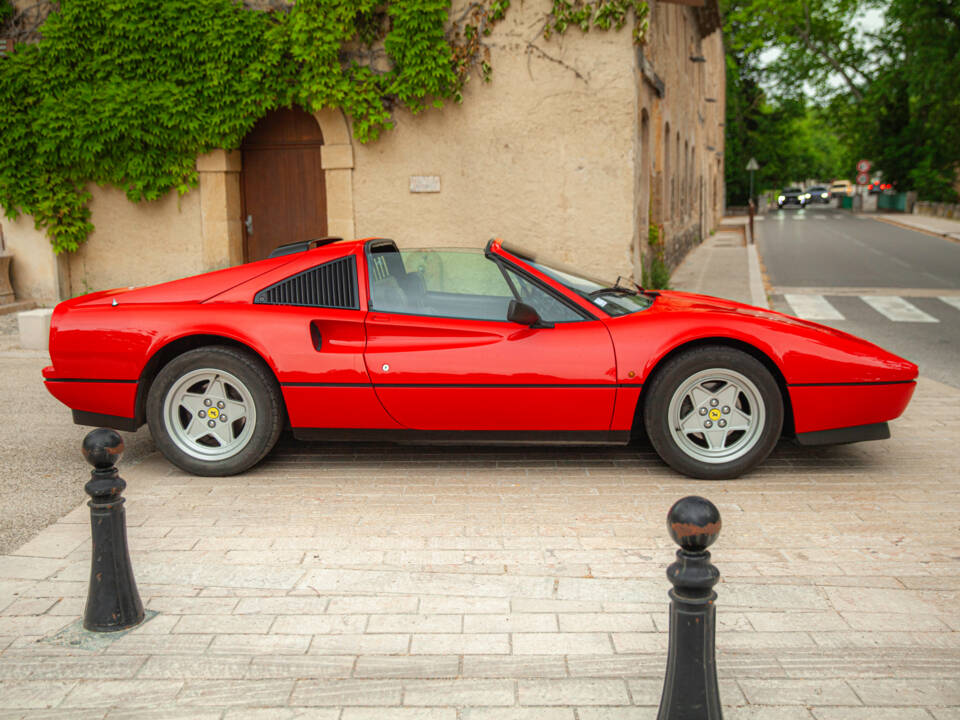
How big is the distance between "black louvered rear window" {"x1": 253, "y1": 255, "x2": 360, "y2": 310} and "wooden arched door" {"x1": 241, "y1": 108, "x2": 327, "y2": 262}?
24.0 feet

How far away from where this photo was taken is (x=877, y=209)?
61562 millimetres

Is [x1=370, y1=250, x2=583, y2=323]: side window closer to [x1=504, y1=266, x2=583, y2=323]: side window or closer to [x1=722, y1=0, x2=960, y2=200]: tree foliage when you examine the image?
[x1=504, y1=266, x2=583, y2=323]: side window

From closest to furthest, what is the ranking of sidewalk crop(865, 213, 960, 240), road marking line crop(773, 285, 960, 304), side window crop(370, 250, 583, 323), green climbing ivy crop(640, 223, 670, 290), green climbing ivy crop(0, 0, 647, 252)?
side window crop(370, 250, 583, 323), green climbing ivy crop(0, 0, 647, 252), green climbing ivy crop(640, 223, 670, 290), road marking line crop(773, 285, 960, 304), sidewalk crop(865, 213, 960, 240)

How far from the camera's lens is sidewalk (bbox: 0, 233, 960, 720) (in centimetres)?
300

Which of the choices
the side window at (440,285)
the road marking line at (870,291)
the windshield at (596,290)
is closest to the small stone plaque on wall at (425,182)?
the road marking line at (870,291)

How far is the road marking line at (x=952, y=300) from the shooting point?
546 inches

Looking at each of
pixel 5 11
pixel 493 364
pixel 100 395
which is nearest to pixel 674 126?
pixel 5 11

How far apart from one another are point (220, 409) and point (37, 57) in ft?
28.9

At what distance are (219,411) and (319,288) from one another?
0.88 meters

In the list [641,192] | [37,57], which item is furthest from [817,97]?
[37,57]

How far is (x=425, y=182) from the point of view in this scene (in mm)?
12133

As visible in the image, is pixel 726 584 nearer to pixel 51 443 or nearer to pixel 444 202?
pixel 51 443

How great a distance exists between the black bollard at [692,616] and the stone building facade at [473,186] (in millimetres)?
9595

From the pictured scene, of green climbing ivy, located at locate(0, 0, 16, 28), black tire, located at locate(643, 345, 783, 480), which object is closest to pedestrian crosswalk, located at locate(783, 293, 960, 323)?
black tire, located at locate(643, 345, 783, 480)
